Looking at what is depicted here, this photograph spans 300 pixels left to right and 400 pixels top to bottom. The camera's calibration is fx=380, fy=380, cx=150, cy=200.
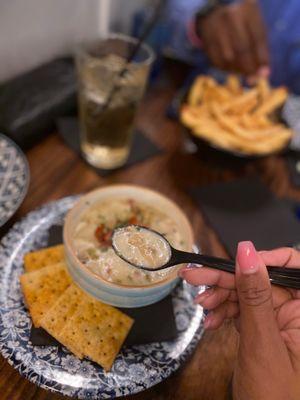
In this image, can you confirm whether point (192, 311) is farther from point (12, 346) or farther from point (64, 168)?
point (64, 168)

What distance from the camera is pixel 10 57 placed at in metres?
1.61

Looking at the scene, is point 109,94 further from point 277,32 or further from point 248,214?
point 277,32

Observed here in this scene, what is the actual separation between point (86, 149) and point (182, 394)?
960mm

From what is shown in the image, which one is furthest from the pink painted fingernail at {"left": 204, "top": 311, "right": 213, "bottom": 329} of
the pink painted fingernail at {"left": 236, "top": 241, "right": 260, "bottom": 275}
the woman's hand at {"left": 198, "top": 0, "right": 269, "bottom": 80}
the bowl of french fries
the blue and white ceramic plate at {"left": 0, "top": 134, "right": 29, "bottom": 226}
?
the woman's hand at {"left": 198, "top": 0, "right": 269, "bottom": 80}

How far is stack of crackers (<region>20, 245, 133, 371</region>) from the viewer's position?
0.83 metres

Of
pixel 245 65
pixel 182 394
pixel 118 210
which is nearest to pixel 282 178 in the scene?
pixel 245 65

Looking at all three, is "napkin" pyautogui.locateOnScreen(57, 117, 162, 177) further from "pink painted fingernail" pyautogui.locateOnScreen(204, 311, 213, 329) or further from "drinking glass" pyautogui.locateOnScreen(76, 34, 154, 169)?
"pink painted fingernail" pyautogui.locateOnScreen(204, 311, 213, 329)

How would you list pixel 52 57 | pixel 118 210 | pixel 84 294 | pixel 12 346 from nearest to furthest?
pixel 12 346
pixel 84 294
pixel 118 210
pixel 52 57

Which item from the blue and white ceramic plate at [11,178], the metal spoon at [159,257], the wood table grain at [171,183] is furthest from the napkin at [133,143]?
the metal spoon at [159,257]

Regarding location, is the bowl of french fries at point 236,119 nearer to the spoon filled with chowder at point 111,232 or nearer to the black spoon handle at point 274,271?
the spoon filled with chowder at point 111,232

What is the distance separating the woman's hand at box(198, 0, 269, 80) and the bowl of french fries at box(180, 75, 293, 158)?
0.29 meters

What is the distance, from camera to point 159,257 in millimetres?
880

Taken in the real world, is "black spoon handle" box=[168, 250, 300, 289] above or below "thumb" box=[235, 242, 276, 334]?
below

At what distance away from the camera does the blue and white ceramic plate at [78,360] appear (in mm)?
789
